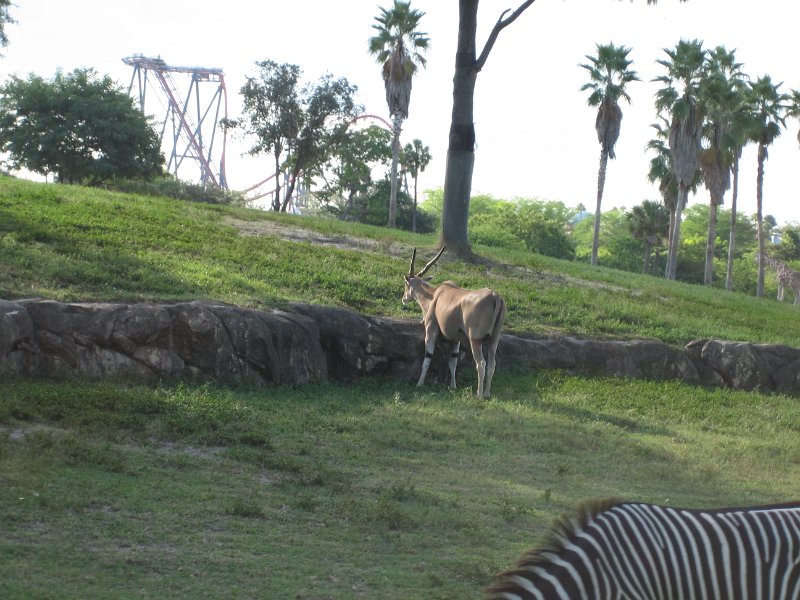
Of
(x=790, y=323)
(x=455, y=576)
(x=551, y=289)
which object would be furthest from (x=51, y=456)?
(x=790, y=323)

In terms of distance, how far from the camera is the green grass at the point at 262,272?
580 inches

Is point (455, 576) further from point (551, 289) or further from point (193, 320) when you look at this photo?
point (551, 289)

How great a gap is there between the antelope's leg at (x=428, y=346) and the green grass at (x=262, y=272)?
5.23 ft

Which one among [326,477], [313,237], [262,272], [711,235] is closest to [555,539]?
[326,477]

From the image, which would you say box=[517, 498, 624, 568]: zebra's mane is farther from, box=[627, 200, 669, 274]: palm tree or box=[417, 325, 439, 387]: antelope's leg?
box=[627, 200, 669, 274]: palm tree

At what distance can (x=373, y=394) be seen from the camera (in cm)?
1409

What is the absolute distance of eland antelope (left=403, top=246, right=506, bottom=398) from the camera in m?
14.9

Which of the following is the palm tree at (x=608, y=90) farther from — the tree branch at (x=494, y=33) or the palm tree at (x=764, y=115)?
the tree branch at (x=494, y=33)

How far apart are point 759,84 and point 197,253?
107 ft

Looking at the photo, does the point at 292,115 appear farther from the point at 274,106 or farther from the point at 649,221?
the point at 649,221

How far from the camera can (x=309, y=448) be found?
10453 millimetres

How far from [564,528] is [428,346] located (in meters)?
11.4

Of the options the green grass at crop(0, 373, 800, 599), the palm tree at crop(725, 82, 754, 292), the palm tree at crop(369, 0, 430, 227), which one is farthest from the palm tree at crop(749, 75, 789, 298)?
the green grass at crop(0, 373, 800, 599)

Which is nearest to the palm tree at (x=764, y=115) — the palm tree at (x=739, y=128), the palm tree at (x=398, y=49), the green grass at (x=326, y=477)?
the palm tree at (x=739, y=128)
